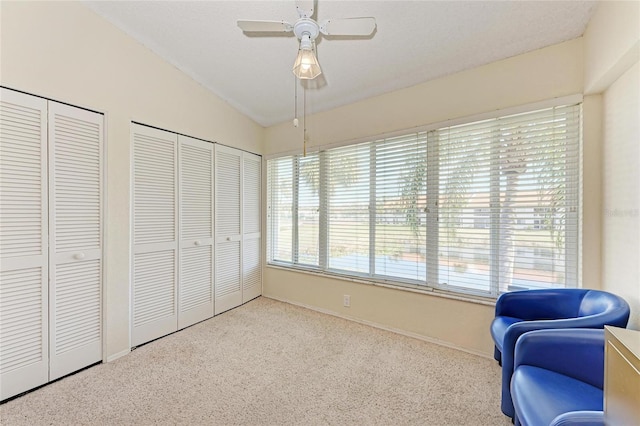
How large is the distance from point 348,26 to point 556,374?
212 cm

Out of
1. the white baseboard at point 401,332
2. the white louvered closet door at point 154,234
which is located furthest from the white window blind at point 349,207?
the white louvered closet door at point 154,234

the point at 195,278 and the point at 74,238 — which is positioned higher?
the point at 74,238

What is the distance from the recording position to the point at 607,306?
5.14 feet

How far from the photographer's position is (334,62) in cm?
247

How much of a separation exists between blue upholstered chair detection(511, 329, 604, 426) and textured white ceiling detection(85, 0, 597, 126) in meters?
1.99

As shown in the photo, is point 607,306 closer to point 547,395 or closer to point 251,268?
point 547,395

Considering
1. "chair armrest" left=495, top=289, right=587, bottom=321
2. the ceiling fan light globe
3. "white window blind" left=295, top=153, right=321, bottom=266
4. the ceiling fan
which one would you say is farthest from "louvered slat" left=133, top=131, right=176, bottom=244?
"chair armrest" left=495, top=289, right=587, bottom=321

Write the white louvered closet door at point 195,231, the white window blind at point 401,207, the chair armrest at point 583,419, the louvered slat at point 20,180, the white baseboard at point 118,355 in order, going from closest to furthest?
the chair armrest at point 583,419
the louvered slat at point 20,180
the white baseboard at point 118,355
the white window blind at point 401,207
the white louvered closet door at point 195,231

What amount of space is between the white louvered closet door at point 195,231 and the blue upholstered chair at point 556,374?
9.38 feet

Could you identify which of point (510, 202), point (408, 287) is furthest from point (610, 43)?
point (408, 287)

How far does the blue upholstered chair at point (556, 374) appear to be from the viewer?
44.6 inches

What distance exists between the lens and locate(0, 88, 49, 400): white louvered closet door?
1.78m

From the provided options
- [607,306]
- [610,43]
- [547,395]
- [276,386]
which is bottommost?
[276,386]

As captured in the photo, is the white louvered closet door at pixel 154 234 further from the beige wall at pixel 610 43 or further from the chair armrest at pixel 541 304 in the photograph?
the beige wall at pixel 610 43
